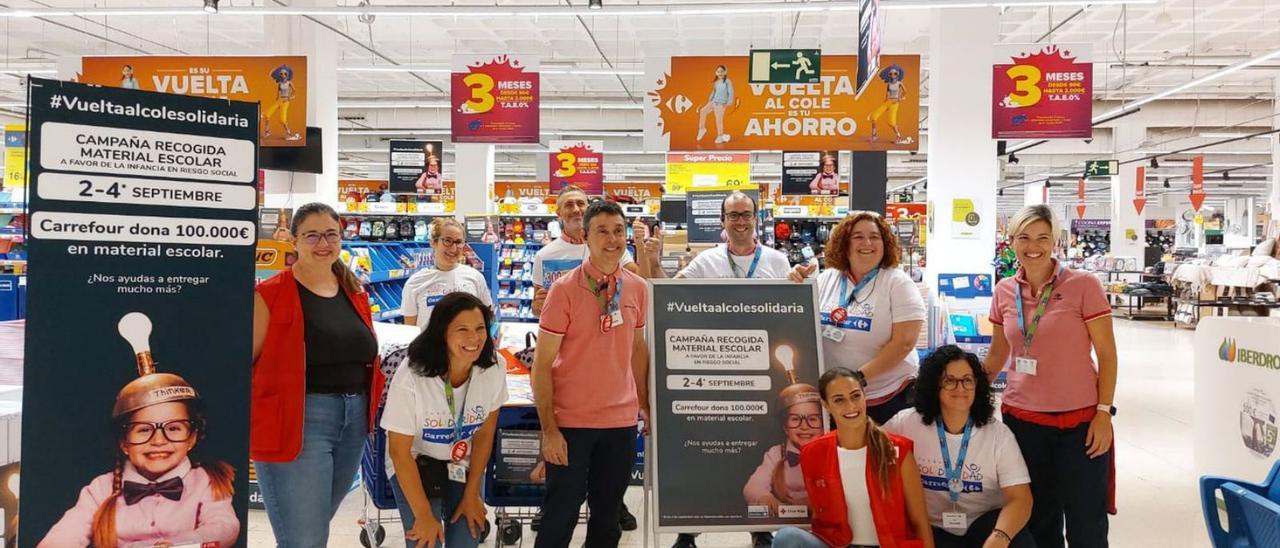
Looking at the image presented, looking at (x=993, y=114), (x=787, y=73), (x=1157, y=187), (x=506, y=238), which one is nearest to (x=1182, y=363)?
(x=993, y=114)

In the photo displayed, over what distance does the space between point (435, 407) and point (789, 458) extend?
1437 mm

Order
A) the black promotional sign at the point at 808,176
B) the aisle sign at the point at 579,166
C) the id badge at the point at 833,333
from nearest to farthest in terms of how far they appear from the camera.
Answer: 1. the id badge at the point at 833,333
2. the black promotional sign at the point at 808,176
3. the aisle sign at the point at 579,166

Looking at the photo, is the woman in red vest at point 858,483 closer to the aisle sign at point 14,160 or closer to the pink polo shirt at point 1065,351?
the pink polo shirt at point 1065,351

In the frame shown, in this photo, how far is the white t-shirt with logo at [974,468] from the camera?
3.06 m

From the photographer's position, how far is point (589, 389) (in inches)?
124

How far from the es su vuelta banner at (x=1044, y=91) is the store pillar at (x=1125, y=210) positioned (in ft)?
56.4

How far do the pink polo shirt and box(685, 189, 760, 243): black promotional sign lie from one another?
14.2 feet

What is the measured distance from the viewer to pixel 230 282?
7.93 ft

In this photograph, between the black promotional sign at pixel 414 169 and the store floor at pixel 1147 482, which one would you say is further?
the black promotional sign at pixel 414 169

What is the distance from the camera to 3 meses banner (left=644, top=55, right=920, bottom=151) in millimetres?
7324

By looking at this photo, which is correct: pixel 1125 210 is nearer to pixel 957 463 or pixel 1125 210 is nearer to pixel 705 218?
pixel 705 218

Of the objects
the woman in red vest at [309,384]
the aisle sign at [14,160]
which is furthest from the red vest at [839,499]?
the aisle sign at [14,160]

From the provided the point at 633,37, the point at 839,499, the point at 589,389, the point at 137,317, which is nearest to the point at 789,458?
the point at 839,499

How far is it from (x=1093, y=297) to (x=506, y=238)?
11.5 meters
